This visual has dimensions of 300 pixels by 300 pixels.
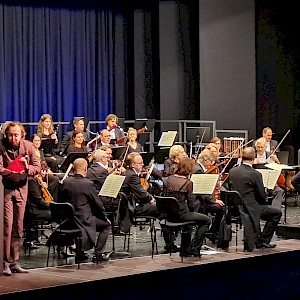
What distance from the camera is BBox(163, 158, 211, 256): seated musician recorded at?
33.1 ft

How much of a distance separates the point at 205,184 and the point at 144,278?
2.98 m

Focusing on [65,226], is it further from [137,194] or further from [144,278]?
[144,278]

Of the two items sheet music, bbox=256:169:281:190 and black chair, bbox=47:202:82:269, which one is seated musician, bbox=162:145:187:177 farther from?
black chair, bbox=47:202:82:269

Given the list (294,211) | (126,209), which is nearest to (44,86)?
(294,211)

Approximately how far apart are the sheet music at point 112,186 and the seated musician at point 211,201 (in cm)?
135

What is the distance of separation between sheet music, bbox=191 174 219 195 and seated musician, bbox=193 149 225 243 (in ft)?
2.46

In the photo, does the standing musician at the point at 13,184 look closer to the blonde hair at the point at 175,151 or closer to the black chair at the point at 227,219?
the black chair at the point at 227,219

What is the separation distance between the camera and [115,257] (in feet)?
34.4

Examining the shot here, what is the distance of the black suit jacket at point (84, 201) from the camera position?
968 centimetres

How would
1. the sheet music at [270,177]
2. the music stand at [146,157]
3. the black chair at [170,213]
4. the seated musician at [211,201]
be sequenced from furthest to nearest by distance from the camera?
the music stand at [146,157], the sheet music at [270,177], the seated musician at [211,201], the black chair at [170,213]

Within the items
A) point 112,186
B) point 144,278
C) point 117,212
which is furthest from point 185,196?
point 144,278

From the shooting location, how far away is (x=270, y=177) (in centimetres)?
1130

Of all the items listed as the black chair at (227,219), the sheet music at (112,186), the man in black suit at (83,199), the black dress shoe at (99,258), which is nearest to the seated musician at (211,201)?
the black chair at (227,219)

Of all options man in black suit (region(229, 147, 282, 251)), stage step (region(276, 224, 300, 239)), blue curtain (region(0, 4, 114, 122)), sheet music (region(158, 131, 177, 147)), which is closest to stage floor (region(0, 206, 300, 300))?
stage step (region(276, 224, 300, 239))
